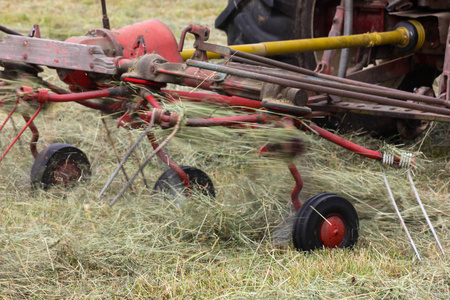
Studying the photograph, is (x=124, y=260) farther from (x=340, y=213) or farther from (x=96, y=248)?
(x=340, y=213)

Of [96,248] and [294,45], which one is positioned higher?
[294,45]

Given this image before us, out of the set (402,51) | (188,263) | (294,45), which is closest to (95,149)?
(294,45)

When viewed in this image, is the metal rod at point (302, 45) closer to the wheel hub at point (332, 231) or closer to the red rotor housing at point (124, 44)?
the red rotor housing at point (124, 44)

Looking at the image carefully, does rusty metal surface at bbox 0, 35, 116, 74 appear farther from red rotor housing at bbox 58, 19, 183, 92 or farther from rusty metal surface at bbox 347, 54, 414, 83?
rusty metal surface at bbox 347, 54, 414, 83

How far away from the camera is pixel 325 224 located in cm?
254

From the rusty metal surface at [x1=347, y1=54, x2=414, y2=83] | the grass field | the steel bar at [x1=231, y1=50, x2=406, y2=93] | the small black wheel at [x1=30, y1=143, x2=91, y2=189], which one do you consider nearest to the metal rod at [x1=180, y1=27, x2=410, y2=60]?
the steel bar at [x1=231, y1=50, x2=406, y2=93]

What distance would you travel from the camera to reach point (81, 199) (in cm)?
307

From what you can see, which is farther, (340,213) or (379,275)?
(340,213)

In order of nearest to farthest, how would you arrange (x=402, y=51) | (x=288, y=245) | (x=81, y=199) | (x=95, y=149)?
(x=288, y=245)
(x=81, y=199)
(x=402, y=51)
(x=95, y=149)

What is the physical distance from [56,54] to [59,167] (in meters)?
0.70

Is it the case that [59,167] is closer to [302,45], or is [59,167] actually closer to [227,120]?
[227,120]

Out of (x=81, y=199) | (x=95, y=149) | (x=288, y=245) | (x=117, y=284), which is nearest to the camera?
(x=117, y=284)

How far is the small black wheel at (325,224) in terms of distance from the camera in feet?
8.21

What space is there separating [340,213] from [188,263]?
0.71m
